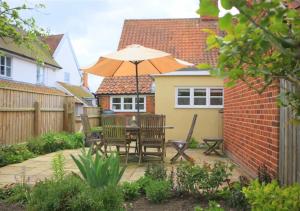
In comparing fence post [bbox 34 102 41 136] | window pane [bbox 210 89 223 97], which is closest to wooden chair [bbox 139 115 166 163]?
fence post [bbox 34 102 41 136]

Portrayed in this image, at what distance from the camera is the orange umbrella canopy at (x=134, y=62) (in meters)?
7.46

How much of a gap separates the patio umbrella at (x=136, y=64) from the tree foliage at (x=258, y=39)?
5.84m

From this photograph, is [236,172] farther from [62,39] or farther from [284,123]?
[62,39]

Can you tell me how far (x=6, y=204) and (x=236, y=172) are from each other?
424 cm

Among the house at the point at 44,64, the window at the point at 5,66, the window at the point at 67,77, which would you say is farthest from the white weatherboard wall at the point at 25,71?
the window at the point at 67,77

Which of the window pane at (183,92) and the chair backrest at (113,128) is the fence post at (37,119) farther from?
the window pane at (183,92)

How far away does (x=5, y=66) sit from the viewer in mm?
18141

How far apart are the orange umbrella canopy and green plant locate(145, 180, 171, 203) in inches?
135

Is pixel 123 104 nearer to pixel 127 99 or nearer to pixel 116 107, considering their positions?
pixel 127 99

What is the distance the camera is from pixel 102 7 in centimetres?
1382

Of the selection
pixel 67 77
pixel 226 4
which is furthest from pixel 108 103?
pixel 226 4

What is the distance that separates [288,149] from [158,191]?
1.68 metres

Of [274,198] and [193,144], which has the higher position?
[274,198]

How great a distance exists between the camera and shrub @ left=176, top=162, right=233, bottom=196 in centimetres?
448
